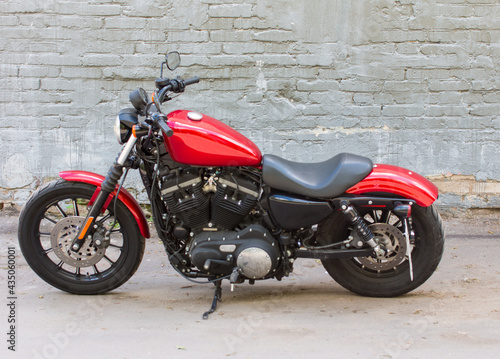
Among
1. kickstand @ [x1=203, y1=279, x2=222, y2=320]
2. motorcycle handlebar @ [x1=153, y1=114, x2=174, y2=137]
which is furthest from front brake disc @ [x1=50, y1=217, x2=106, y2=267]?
motorcycle handlebar @ [x1=153, y1=114, x2=174, y2=137]

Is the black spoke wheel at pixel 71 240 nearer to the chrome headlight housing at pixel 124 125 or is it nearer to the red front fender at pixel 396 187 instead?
the chrome headlight housing at pixel 124 125

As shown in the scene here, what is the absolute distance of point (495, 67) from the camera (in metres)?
5.93

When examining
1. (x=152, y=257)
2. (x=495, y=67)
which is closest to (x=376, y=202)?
(x=152, y=257)

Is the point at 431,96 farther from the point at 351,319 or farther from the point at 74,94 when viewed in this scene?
the point at 74,94

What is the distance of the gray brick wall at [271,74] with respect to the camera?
582cm

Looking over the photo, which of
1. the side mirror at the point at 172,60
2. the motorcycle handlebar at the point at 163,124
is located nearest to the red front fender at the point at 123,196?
the motorcycle handlebar at the point at 163,124

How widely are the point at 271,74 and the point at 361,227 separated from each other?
275cm

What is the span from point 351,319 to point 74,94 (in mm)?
3883

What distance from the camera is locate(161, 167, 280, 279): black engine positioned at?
3.57 meters

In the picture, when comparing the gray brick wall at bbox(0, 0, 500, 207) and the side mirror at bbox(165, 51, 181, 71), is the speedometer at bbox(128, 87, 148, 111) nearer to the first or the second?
the side mirror at bbox(165, 51, 181, 71)

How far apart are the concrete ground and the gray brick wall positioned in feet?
5.92

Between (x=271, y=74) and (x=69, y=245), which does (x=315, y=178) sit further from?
(x=271, y=74)

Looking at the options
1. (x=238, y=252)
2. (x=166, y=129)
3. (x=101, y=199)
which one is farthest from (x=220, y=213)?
(x=101, y=199)

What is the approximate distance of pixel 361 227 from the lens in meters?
3.57
